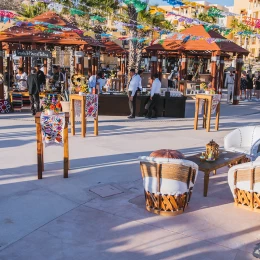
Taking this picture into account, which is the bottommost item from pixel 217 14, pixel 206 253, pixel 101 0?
pixel 206 253

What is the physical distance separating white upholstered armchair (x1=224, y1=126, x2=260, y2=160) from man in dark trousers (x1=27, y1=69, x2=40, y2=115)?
719 centimetres

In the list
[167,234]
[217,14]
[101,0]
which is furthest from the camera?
[101,0]

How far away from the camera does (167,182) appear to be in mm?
4711

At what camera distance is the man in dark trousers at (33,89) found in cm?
1196

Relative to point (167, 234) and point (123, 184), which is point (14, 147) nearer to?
point (123, 184)

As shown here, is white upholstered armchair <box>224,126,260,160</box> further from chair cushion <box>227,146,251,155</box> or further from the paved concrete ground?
the paved concrete ground

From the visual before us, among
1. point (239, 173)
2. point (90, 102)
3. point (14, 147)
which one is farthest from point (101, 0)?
point (239, 173)

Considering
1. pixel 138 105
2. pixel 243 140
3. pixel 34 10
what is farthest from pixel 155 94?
pixel 34 10

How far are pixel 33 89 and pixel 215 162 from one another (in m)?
8.12

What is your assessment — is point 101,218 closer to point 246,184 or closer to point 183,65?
point 246,184

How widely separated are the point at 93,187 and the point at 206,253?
2398 millimetres

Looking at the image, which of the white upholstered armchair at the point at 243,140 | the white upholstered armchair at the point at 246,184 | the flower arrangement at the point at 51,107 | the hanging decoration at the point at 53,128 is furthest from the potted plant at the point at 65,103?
the white upholstered armchair at the point at 246,184

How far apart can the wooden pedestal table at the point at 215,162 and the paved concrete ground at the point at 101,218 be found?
0.38m

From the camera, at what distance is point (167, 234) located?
14.3 ft
